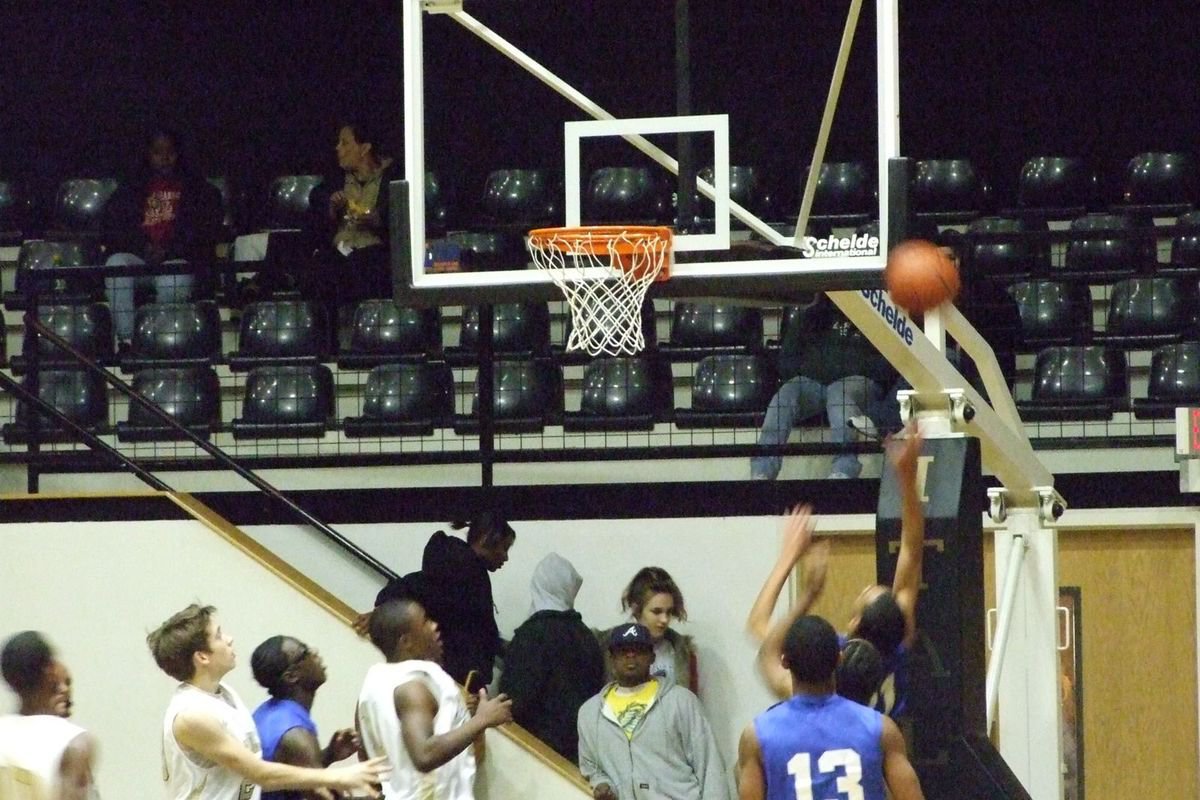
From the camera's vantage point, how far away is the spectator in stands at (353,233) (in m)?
10.9

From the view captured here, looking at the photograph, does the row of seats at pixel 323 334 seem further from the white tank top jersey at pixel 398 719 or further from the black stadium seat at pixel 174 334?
the white tank top jersey at pixel 398 719

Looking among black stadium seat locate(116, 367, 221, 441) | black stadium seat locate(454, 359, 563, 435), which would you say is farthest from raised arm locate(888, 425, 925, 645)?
black stadium seat locate(116, 367, 221, 441)

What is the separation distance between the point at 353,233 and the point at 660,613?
3369 mm

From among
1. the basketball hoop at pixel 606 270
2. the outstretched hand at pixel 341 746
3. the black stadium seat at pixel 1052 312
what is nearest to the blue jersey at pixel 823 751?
the basketball hoop at pixel 606 270

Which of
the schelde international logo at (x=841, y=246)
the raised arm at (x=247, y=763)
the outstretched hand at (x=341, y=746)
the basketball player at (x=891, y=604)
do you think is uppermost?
the schelde international logo at (x=841, y=246)

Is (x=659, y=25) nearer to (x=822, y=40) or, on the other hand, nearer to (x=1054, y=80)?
(x=822, y=40)

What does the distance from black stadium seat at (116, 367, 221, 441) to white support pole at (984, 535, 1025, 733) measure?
528 cm

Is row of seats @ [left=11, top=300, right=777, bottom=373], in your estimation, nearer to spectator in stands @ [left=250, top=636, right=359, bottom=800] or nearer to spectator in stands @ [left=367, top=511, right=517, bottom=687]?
spectator in stands @ [left=367, top=511, right=517, bottom=687]

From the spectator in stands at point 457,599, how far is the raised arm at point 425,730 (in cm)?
186

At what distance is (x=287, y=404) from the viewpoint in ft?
34.2

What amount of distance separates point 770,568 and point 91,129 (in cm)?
691

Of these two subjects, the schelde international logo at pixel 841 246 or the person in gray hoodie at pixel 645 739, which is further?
the person in gray hoodie at pixel 645 739

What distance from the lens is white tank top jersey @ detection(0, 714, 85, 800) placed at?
4.87 meters

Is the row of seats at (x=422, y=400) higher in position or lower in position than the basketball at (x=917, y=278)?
lower
